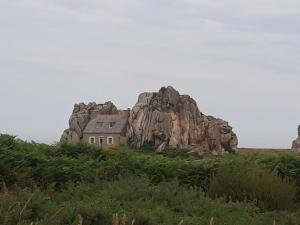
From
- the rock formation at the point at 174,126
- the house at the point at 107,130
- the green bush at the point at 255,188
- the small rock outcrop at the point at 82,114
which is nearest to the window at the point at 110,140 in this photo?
the house at the point at 107,130

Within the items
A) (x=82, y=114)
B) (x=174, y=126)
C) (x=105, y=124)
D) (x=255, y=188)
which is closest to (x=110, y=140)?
(x=105, y=124)

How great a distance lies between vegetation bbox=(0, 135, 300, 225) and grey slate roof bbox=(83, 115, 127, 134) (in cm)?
4095

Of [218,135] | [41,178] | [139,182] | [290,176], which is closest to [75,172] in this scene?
[41,178]

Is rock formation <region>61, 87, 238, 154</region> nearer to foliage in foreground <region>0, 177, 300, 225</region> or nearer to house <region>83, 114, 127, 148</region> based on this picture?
house <region>83, 114, 127, 148</region>

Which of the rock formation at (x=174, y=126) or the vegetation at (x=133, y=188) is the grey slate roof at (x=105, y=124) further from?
the vegetation at (x=133, y=188)

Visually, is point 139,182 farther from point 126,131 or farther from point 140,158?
point 126,131

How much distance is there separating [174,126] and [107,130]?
9.21 metres

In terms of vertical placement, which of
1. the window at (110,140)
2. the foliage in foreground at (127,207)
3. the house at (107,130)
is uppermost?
the house at (107,130)

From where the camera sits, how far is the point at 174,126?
51.0 meters

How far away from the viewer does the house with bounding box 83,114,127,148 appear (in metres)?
56.4

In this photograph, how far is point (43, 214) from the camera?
16.9 ft

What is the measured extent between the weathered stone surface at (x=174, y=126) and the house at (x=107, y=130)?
3686 mm

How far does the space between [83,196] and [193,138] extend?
144 ft

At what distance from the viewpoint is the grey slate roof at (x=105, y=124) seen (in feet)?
186
